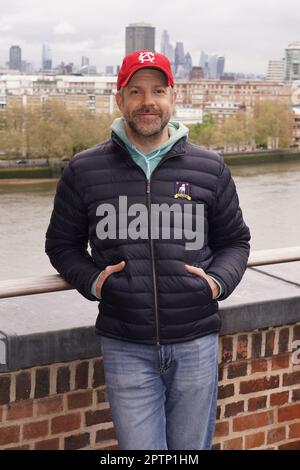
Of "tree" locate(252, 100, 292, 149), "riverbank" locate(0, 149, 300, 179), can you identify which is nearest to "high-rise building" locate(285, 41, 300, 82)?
"tree" locate(252, 100, 292, 149)

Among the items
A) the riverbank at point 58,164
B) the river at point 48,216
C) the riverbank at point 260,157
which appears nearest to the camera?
the river at point 48,216

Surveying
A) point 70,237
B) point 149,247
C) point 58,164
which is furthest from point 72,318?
point 58,164

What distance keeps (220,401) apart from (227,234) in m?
0.54

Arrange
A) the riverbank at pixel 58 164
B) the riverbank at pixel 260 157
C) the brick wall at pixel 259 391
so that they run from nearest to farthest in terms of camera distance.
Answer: the brick wall at pixel 259 391 → the riverbank at pixel 58 164 → the riverbank at pixel 260 157

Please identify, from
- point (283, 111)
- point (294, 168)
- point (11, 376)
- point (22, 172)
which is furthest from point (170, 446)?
point (283, 111)

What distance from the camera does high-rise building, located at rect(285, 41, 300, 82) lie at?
516 ft

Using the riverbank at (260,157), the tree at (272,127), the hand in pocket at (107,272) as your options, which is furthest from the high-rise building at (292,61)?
the hand in pocket at (107,272)

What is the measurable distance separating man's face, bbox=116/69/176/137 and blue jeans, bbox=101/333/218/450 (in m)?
0.41

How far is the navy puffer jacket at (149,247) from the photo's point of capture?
1.57m

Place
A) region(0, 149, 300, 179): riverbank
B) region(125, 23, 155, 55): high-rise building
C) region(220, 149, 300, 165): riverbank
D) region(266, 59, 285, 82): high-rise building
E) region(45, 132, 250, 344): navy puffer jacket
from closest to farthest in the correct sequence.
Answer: region(45, 132, 250, 344): navy puffer jacket, region(0, 149, 300, 179): riverbank, region(220, 149, 300, 165): riverbank, region(125, 23, 155, 55): high-rise building, region(266, 59, 285, 82): high-rise building

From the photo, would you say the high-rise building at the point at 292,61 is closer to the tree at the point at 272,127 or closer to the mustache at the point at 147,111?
the tree at the point at 272,127

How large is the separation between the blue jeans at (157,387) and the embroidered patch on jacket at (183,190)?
274 mm

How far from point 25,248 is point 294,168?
28.3 meters

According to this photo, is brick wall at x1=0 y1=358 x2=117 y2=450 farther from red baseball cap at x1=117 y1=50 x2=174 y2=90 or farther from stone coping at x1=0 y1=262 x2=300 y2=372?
red baseball cap at x1=117 y1=50 x2=174 y2=90
